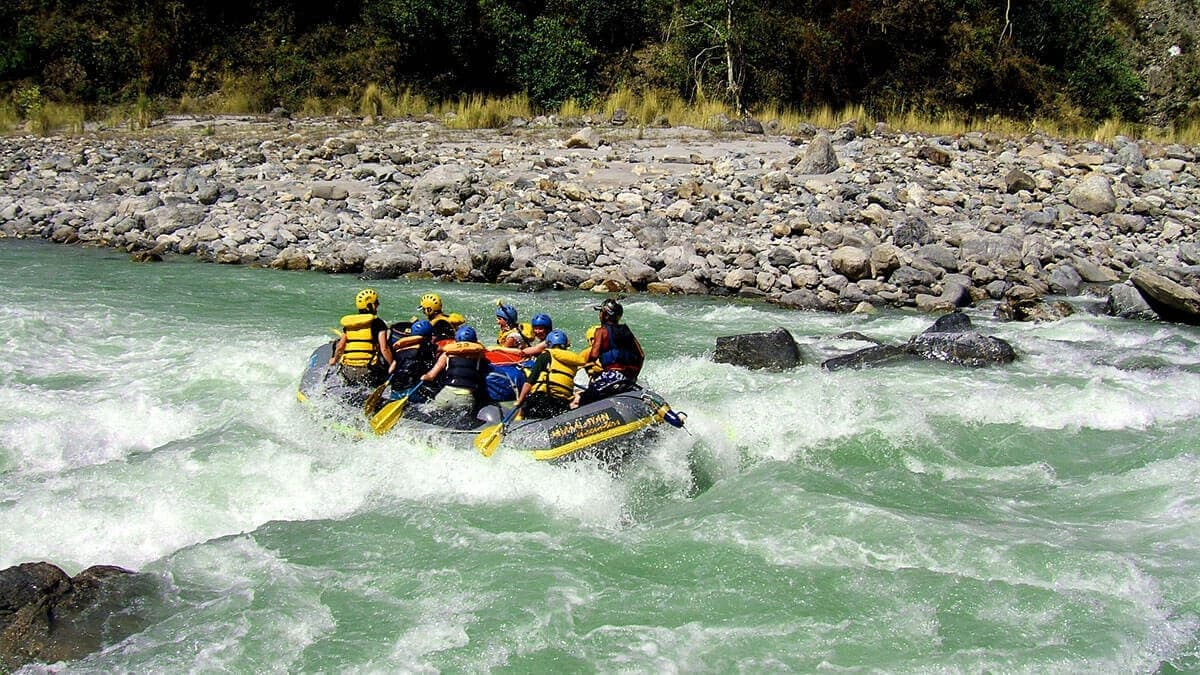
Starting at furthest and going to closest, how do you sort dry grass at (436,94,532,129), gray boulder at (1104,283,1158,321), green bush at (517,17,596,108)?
1. green bush at (517,17,596,108)
2. dry grass at (436,94,532,129)
3. gray boulder at (1104,283,1158,321)

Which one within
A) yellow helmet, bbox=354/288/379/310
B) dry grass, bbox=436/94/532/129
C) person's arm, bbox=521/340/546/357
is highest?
dry grass, bbox=436/94/532/129

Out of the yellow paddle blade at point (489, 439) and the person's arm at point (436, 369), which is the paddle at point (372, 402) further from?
the yellow paddle blade at point (489, 439)

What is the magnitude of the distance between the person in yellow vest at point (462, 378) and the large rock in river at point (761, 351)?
313cm

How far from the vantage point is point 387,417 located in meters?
7.49

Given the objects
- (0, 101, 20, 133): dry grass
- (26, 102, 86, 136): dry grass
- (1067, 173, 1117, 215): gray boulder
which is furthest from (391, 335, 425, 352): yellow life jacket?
(0, 101, 20, 133): dry grass

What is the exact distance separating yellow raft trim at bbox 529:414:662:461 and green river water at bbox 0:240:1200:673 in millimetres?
121

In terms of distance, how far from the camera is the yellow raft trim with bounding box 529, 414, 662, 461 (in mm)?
6840

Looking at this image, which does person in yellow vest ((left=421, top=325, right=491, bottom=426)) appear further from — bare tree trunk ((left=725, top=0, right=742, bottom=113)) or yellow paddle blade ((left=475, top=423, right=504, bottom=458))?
bare tree trunk ((left=725, top=0, right=742, bottom=113))

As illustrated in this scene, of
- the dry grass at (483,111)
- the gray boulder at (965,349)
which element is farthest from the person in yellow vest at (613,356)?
the dry grass at (483,111)

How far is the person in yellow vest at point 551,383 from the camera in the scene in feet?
24.1

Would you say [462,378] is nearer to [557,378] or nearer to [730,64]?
[557,378]

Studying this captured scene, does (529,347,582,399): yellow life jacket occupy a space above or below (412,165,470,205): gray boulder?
below

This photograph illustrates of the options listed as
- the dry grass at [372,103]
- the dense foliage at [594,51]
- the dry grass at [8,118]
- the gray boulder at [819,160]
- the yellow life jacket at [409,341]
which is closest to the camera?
the yellow life jacket at [409,341]

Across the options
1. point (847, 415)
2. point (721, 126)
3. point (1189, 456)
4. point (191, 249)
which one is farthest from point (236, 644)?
point (721, 126)
